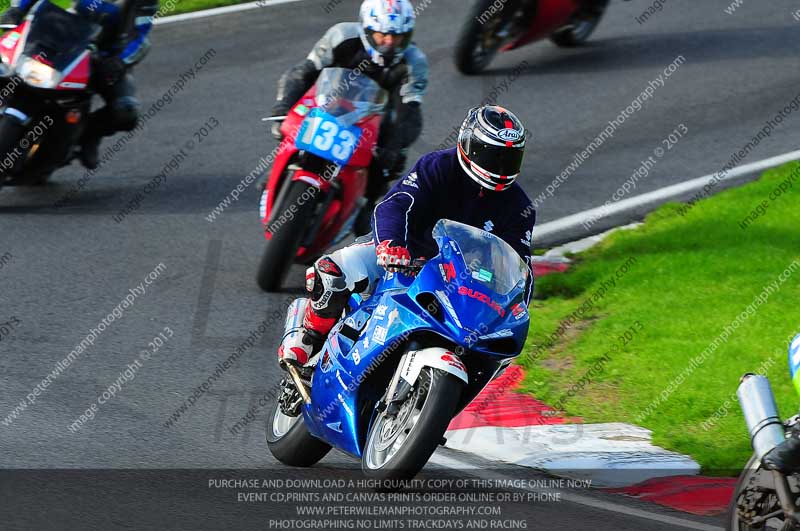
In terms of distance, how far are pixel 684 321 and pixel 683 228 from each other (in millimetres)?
2025

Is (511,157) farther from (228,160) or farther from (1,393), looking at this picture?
(228,160)

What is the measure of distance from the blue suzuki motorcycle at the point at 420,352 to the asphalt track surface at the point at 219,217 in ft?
1.87

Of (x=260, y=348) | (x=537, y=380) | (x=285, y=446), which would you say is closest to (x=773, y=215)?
(x=537, y=380)

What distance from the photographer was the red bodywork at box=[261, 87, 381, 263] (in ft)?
31.0

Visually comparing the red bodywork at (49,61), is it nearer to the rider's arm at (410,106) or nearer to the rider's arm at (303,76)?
the rider's arm at (303,76)

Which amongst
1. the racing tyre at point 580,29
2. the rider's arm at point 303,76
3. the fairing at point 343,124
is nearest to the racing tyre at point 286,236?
the fairing at point 343,124

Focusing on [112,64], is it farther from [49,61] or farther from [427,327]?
[427,327]

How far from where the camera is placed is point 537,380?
8148 mm

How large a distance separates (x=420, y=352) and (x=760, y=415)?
5.09ft

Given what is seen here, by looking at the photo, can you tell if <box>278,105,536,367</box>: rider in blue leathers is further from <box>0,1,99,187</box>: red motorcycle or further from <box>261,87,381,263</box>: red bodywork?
<box>0,1,99,187</box>: red motorcycle

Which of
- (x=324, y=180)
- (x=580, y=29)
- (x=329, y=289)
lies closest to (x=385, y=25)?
(x=324, y=180)

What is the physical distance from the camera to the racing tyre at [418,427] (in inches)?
221

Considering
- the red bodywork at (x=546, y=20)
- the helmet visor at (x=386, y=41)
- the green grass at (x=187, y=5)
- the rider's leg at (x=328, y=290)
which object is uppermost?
the rider's leg at (x=328, y=290)

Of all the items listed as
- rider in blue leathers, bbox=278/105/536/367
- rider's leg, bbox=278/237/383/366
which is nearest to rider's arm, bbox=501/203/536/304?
rider in blue leathers, bbox=278/105/536/367
